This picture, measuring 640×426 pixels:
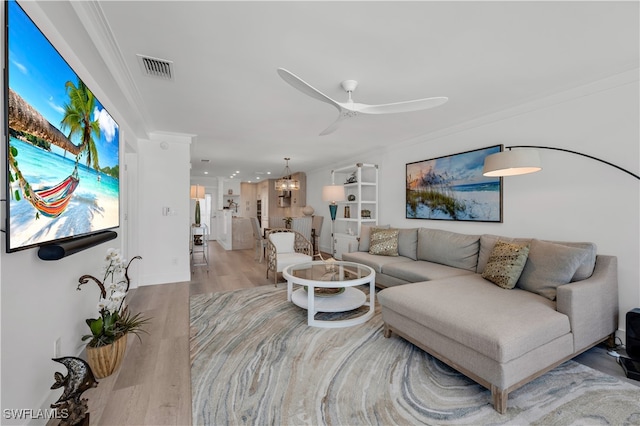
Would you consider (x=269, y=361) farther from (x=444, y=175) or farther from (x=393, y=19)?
(x=444, y=175)

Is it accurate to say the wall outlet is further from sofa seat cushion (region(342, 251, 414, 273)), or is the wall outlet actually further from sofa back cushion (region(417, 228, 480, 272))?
sofa back cushion (region(417, 228, 480, 272))

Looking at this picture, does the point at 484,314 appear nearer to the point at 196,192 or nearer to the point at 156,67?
the point at 156,67

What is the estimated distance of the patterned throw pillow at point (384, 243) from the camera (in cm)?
414

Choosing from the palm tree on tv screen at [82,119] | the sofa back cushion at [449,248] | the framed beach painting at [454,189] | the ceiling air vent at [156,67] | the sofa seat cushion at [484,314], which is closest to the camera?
the palm tree on tv screen at [82,119]

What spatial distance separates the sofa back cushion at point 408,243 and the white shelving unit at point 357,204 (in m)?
1.08

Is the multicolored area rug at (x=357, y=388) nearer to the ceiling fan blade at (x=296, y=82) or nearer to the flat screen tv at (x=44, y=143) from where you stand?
the flat screen tv at (x=44, y=143)

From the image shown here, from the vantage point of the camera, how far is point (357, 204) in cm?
573

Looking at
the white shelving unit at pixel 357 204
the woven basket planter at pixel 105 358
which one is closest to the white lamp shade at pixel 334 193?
the white shelving unit at pixel 357 204

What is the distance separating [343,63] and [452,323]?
215 centimetres

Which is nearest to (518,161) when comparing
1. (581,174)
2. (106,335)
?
(581,174)

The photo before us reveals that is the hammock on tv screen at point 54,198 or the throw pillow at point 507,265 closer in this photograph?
the hammock on tv screen at point 54,198

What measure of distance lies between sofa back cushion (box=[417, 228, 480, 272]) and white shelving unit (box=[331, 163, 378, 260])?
57.2 inches

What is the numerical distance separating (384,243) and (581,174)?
237cm

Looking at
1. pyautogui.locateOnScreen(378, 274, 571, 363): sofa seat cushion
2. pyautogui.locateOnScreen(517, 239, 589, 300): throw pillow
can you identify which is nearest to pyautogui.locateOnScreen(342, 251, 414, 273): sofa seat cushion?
Answer: pyautogui.locateOnScreen(378, 274, 571, 363): sofa seat cushion
